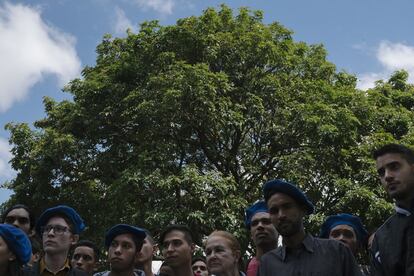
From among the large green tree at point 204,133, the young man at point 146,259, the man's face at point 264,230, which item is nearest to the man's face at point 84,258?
the young man at point 146,259

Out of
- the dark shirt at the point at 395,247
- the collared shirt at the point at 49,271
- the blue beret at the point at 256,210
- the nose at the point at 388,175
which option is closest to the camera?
the dark shirt at the point at 395,247

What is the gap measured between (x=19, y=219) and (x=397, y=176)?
3.58 m

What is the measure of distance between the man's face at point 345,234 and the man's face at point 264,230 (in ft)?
2.53

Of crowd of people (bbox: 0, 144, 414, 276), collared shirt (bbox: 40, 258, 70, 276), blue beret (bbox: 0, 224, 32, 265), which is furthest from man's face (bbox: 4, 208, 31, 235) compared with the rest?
blue beret (bbox: 0, 224, 32, 265)

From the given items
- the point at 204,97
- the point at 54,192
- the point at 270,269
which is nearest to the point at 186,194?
the point at 204,97

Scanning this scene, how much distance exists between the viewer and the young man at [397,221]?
117 inches

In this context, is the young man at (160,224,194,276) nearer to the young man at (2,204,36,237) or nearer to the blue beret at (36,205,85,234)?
the blue beret at (36,205,85,234)

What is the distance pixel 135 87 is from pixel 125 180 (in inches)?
114

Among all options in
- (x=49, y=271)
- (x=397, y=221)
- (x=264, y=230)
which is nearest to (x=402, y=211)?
(x=397, y=221)

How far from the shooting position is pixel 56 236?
4.32m

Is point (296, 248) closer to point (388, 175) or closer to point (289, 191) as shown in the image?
point (289, 191)

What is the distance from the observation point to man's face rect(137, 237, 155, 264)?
4.93 m

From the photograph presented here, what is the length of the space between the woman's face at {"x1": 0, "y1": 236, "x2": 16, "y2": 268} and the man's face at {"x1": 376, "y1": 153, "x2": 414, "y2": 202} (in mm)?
2574

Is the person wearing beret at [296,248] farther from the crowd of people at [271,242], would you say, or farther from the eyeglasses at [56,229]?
the eyeglasses at [56,229]
